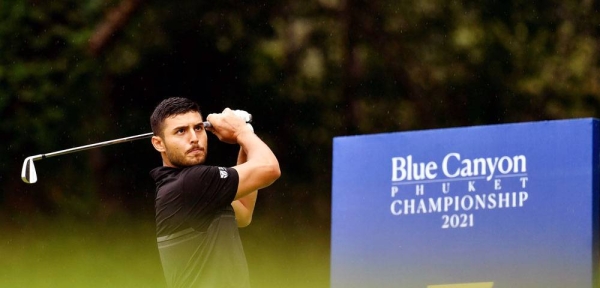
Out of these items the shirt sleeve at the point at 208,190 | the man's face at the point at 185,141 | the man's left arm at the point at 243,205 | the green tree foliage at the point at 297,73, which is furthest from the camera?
the green tree foliage at the point at 297,73

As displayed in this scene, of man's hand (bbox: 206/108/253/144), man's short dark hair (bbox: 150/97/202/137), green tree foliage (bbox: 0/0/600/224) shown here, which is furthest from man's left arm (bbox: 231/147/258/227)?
green tree foliage (bbox: 0/0/600/224)

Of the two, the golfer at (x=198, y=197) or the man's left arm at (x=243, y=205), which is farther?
the man's left arm at (x=243, y=205)

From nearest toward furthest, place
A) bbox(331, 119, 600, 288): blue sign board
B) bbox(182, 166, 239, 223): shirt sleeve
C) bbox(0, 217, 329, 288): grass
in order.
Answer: bbox(331, 119, 600, 288): blue sign board
bbox(182, 166, 239, 223): shirt sleeve
bbox(0, 217, 329, 288): grass

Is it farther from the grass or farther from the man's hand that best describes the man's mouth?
the grass

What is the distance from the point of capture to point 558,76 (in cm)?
1391

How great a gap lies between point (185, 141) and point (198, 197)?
0.86ft

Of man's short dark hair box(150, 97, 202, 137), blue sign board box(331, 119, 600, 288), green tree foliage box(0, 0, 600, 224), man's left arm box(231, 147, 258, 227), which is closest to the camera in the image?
blue sign board box(331, 119, 600, 288)

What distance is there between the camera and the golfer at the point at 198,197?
591 centimetres

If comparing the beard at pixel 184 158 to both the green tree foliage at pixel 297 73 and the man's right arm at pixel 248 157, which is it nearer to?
the man's right arm at pixel 248 157

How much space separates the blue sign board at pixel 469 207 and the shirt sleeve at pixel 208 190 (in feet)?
2.71

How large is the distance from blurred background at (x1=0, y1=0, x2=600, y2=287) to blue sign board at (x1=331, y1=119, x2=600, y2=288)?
6.83m

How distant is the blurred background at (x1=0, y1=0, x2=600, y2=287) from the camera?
13.7 meters

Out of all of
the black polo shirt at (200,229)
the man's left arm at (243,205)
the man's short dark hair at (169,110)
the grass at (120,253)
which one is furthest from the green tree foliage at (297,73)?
the black polo shirt at (200,229)

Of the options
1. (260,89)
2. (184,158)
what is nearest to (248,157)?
(184,158)
